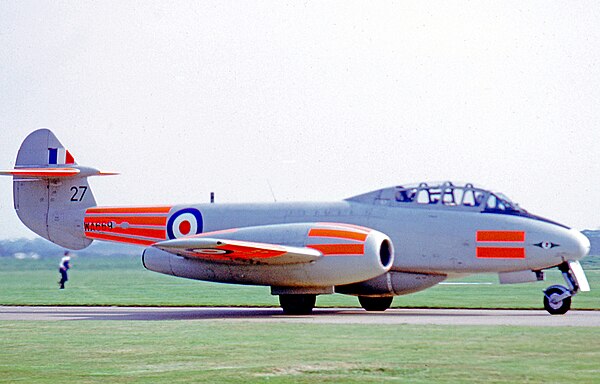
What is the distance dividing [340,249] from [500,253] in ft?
11.1

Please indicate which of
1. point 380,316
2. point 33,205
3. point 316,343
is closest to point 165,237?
point 33,205

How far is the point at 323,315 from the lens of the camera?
73.6 feet

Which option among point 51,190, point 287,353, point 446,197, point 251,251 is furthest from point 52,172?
point 287,353

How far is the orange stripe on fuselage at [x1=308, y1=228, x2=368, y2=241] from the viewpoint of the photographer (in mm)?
22250

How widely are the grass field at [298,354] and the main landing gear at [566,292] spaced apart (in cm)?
527

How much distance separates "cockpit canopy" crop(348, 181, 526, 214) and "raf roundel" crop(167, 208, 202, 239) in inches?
184

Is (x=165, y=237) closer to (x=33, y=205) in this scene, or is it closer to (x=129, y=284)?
(x=33, y=205)

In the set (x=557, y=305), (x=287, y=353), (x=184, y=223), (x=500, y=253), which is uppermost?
(x=184, y=223)

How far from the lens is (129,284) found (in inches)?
1522

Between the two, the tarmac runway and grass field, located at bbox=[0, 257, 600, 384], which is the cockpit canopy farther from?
grass field, located at bbox=[0, 257, 600, 384]

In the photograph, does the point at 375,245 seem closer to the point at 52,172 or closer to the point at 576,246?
the point at 576,246

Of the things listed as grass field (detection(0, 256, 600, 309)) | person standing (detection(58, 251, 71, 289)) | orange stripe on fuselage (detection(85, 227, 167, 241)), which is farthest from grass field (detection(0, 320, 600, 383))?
person standing (detection(58, 251, 71, 289))

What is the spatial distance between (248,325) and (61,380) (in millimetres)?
7461

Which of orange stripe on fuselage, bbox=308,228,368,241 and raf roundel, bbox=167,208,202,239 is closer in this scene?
orange stripe on fuselage, bbox=308,228,368,241
